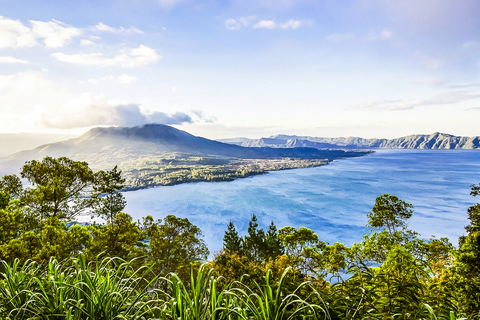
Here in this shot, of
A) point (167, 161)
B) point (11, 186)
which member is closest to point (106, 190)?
point (11, 186)

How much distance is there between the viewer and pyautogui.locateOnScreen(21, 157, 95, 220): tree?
7.86 m

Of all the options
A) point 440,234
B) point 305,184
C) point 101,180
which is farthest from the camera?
point 305,184

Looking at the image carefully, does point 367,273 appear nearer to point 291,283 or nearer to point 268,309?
point 291,283

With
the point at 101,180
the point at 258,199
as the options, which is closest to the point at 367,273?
the point at 101,180

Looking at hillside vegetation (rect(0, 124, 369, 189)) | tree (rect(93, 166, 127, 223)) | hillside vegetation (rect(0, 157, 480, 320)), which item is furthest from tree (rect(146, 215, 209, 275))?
hillside vegetation (rect(0, 124, 369, 189))

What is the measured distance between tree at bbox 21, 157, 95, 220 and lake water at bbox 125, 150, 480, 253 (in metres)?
30.6

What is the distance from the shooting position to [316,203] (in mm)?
60562

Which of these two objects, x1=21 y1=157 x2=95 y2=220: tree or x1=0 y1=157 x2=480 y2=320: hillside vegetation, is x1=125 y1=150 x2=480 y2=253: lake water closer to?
x1=0 y1=157 x2=480 y2=320: hillside vegetation

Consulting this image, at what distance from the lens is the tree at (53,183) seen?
7855 mm

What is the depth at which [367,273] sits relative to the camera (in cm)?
151

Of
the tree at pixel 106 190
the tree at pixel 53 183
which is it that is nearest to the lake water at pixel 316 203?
the tree at pixel 106 190

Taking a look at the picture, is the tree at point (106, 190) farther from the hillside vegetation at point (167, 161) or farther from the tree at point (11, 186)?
the hillside vegetation at point (167, 161)

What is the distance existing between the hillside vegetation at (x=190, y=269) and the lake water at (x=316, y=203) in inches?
1094

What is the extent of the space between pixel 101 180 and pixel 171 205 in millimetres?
53748
